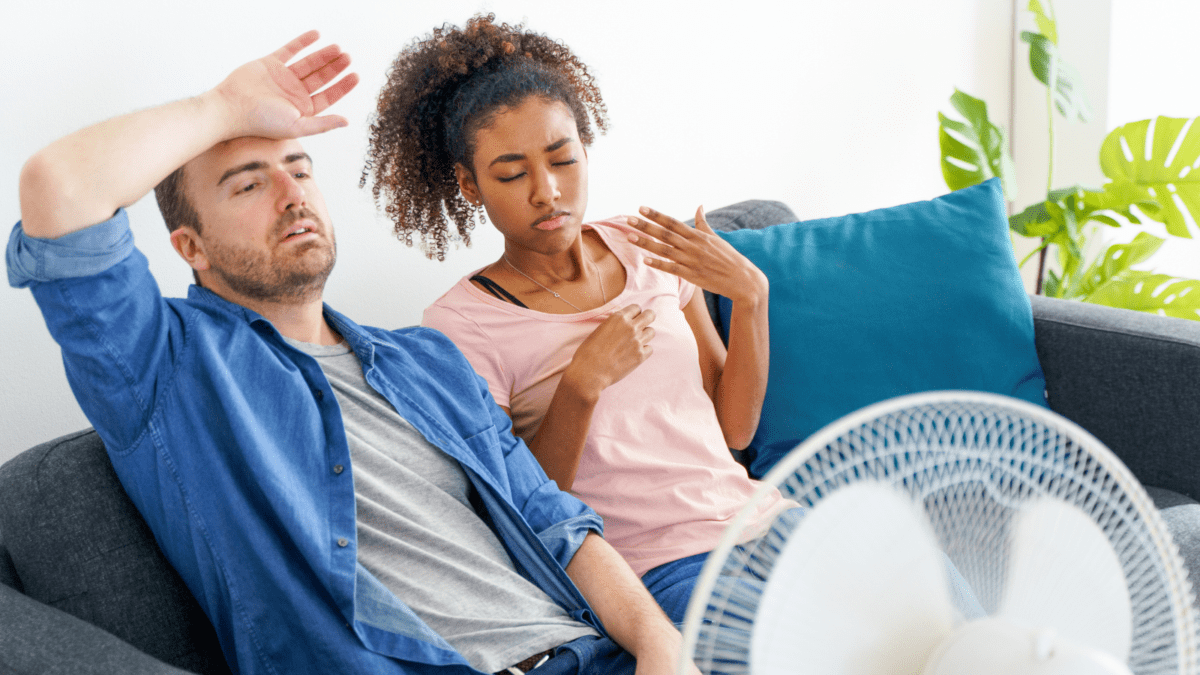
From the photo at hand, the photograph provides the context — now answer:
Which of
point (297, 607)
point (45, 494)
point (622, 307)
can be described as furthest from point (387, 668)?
point (622, 307)

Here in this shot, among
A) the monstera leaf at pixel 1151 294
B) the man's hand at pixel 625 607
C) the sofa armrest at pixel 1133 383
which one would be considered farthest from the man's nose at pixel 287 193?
the monstera leaf at pixel 1151 294

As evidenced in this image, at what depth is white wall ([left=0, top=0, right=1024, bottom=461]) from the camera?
1195mm

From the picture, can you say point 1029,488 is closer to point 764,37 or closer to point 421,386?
point 421,386

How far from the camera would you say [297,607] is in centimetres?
92

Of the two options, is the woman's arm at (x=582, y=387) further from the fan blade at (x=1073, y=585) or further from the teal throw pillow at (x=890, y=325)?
the fan blade at (x=1073, y=585)

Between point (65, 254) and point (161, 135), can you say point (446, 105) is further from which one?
Result: point (65, 254)

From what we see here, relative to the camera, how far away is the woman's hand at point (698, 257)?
1308 millimetres

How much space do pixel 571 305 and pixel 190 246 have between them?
0.55 m

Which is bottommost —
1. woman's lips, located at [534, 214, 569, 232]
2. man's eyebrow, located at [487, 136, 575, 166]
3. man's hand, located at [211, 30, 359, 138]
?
woman's lips, located at [534, 214, 569, 232]

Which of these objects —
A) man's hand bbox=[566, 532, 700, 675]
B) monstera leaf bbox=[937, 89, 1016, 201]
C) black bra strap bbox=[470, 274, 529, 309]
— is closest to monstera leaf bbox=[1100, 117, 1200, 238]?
monstera leaf bbox=[937, 89, 1016, 201]

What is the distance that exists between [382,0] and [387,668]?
1088 mm

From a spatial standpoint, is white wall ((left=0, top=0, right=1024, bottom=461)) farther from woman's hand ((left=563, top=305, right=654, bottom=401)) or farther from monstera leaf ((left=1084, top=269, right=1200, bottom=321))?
monstera leaf ((left=1084, top=269, right=1200, bottom=321))

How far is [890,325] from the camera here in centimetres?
152

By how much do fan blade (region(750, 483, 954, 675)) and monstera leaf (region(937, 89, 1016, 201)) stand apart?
5.97 ft
